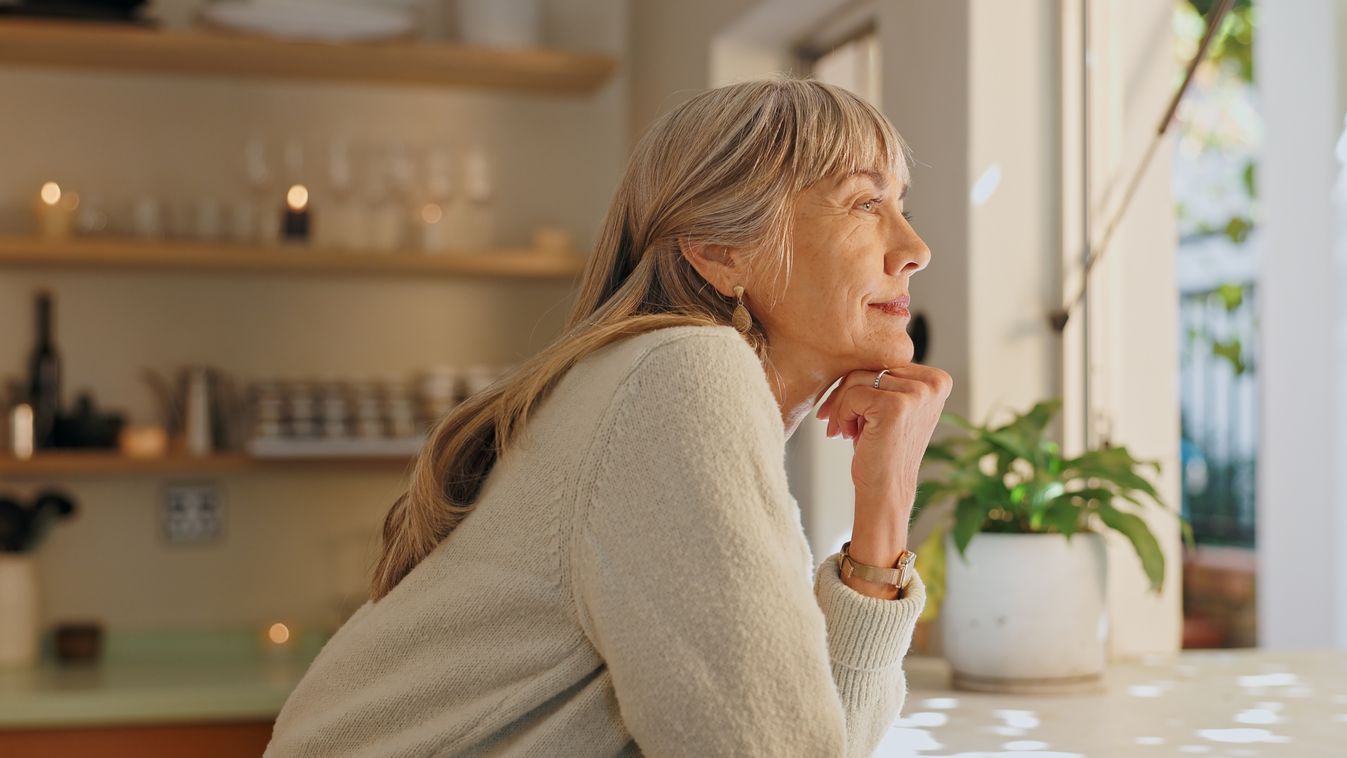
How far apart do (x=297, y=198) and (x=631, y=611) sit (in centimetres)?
252

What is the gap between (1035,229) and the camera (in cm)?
197

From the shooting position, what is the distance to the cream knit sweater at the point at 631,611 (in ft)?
2.97

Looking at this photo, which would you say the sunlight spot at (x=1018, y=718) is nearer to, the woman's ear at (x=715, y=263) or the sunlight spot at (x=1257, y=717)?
the sunlight spot at (x=1257, y=717)

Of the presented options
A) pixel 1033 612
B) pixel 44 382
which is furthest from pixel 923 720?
pixel 44 382

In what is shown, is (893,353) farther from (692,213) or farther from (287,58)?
(287,58)

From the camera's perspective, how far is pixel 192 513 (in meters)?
3.31

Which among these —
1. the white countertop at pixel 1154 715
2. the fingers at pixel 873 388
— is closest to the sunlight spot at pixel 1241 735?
the white countertop at pixel 1154 715

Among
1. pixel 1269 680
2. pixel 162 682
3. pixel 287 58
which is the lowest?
pixel 162 682

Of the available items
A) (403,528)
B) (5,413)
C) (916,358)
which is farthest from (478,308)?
(403,528)

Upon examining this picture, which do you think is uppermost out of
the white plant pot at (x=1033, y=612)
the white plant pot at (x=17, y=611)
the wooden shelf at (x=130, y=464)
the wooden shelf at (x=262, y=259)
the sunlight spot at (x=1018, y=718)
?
the wooden shelf at (x=262, y=259)

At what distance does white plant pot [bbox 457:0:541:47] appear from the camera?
3.26 meters

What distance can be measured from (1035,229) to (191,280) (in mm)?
2131

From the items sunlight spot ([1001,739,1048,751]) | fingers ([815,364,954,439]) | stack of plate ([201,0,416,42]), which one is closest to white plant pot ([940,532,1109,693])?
sunlight spot ([1001,739,1048,751])

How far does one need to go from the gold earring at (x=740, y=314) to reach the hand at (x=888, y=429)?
137mm
